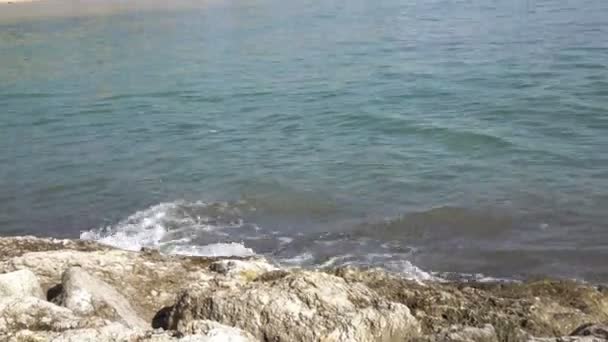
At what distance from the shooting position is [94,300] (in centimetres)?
625

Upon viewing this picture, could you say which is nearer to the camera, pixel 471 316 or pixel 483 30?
pixel 471 316

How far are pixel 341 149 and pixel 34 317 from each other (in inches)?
518

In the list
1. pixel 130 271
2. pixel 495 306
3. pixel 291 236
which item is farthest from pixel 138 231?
pixel 495 306

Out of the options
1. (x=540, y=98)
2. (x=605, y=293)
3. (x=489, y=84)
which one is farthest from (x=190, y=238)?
(x=489, y=84)

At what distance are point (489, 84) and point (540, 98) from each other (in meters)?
2.82

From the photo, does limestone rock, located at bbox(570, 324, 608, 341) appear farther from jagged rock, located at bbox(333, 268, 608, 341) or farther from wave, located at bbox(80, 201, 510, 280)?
wave, located at bbox(80, 201, 510, 280)

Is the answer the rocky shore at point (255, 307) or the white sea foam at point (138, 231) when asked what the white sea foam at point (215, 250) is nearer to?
the white sea foam at point (138, 231)

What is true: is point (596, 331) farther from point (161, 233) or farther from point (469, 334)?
point (161, 233)

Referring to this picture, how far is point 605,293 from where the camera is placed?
8.41 meters

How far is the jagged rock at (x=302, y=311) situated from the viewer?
220 inches

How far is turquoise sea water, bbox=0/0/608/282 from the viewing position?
511 inches

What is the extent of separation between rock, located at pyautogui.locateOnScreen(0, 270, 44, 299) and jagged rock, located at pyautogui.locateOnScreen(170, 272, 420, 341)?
136 centimetres

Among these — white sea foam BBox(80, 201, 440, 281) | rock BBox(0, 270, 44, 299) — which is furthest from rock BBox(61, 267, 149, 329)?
white sea foam BBox(80, 201, 440, 281)

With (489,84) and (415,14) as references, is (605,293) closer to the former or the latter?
(489,84)
